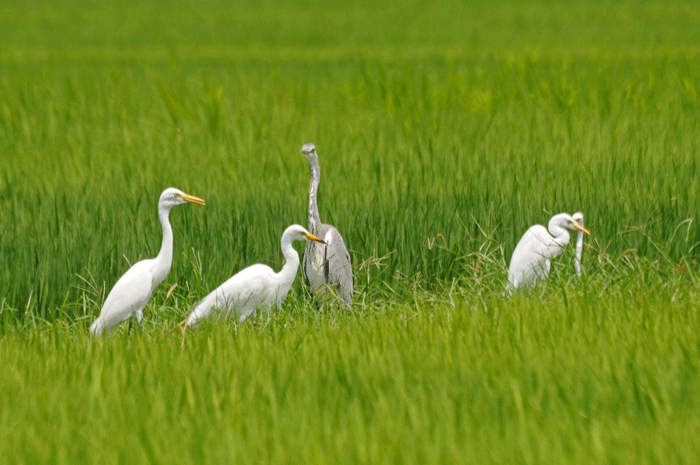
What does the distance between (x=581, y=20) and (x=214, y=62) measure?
11.7 metres

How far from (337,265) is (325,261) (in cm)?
10

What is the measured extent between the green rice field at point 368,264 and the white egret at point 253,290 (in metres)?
0.12

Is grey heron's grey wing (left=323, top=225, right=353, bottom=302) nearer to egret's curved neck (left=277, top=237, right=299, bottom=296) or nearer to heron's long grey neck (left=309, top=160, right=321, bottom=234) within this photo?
heron's long grey neck (left=309, top=160, right=321, bottom=234)

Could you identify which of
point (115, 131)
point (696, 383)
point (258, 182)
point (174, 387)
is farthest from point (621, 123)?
point (174, 387)

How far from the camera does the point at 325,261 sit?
5.28 m

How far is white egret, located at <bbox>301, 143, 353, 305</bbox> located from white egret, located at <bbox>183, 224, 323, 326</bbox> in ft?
0.84

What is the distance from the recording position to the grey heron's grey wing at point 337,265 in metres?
5.27

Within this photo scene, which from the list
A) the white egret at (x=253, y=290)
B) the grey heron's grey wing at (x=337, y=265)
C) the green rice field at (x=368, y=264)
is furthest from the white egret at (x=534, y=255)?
the white egret at (x=253, y=290)

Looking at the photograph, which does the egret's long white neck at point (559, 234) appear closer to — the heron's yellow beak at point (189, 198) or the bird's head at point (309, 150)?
the bird's head at point (309, 150)

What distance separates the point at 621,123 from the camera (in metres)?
8.09

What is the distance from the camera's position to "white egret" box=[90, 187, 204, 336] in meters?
4.50

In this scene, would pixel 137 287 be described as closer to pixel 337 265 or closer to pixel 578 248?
pixel 337 265

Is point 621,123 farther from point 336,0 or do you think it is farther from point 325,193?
point 336,0

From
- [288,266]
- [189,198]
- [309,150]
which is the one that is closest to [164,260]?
[189,198]
